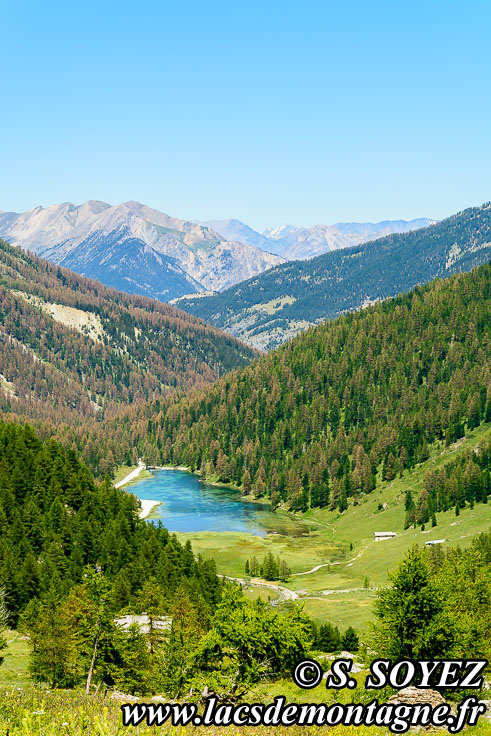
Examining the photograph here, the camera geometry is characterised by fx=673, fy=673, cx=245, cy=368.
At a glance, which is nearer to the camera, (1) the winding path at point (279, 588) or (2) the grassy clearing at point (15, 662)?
(2) the grassy clearing at point (15, 662)

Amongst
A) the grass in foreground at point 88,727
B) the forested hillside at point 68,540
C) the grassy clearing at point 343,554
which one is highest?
→ the grass in foreground at point 88,727

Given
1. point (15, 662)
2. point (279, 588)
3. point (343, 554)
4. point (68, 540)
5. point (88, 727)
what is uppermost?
point (88, 727)

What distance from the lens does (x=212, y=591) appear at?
384 feet

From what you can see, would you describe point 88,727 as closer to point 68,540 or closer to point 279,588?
point 68,540

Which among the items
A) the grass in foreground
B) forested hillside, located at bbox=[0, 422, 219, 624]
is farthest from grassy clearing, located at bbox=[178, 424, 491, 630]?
the grass in foreground

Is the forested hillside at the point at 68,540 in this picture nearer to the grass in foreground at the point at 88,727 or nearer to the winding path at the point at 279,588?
the winding path at the point at 279,588

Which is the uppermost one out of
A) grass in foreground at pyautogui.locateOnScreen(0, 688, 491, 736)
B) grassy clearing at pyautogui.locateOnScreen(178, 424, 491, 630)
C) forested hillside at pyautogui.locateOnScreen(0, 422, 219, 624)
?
grass in foreground at pyautogui.locateOnScreen(0, 688, 491, 736)

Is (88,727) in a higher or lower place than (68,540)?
higher

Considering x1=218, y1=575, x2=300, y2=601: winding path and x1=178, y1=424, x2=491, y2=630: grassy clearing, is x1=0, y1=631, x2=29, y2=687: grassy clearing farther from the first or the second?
x1=218, y1=575, x2=300, y2=601: winding path

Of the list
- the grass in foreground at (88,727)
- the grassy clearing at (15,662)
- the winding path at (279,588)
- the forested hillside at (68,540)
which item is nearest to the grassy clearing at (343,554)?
the winding path at (279,588)

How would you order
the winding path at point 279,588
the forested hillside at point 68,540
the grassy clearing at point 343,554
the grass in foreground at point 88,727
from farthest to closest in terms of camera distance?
1. the winding path at point 279,588
2. the grassy clearing at point 343,554
3. the forested hillside at point 68,540
4. the grass in foreground at point 88,727

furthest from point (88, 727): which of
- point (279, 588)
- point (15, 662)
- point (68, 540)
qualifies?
point (279, 588)

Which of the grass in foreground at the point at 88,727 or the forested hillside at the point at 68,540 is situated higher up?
the grass in foreground at the point at 88,727

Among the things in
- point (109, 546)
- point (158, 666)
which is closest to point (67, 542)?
point (109, 546)
